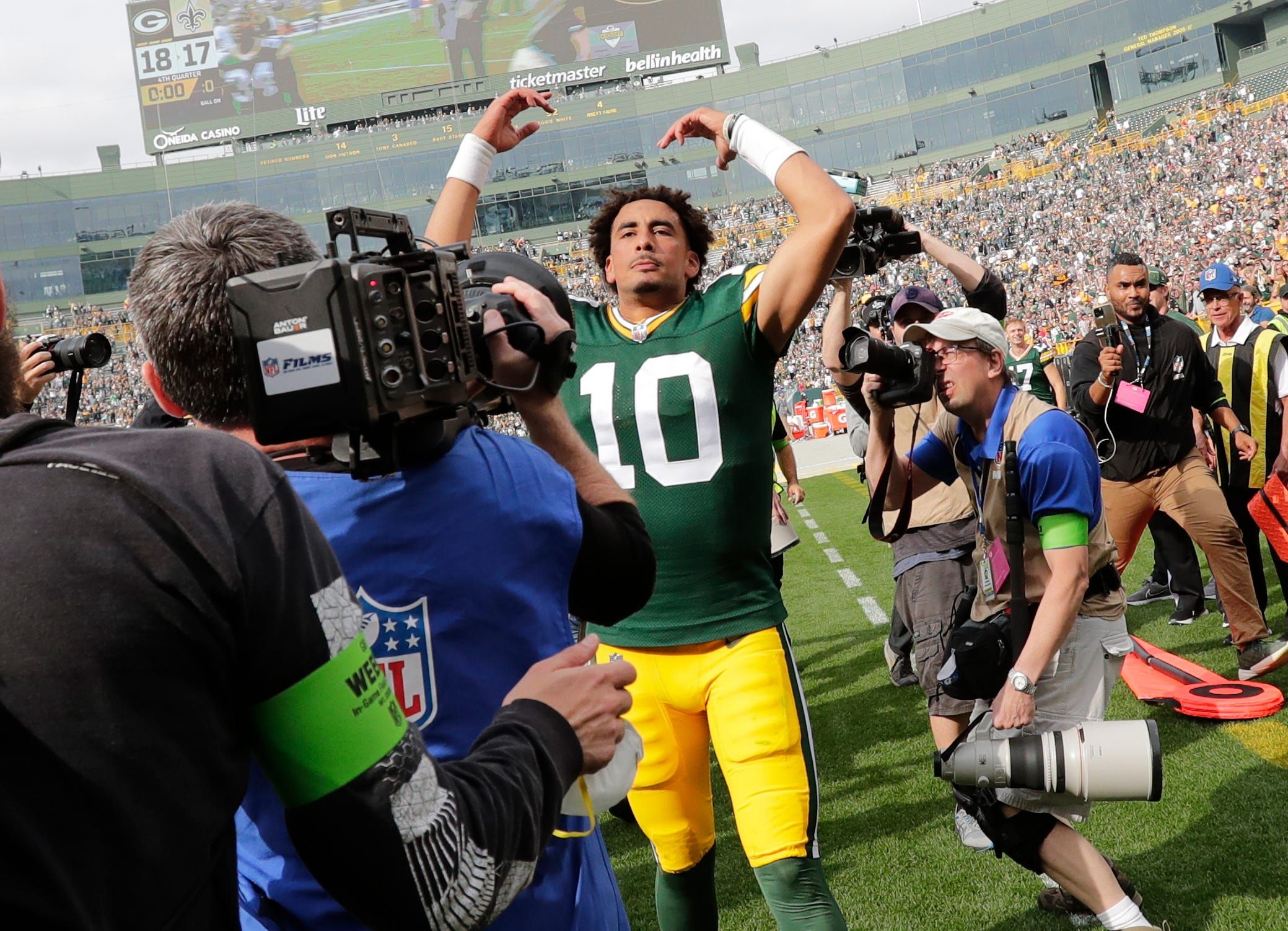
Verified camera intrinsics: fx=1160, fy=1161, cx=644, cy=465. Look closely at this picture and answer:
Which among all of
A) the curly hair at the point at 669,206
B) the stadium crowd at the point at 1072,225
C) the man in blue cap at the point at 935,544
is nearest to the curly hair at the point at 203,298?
the curly hair at the point at 669,206

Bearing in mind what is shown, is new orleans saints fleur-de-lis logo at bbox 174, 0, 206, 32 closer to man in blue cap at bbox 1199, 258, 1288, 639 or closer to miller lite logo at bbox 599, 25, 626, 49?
miller lite logo at bbox 599, 25, 626, 49

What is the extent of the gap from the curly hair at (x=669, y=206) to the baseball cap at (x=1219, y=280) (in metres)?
4.55

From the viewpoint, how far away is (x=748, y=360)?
3367 mm

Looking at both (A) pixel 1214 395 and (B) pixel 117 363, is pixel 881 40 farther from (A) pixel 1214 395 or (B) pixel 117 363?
(A) pixel 1214 395

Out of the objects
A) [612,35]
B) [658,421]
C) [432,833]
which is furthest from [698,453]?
[612,35]

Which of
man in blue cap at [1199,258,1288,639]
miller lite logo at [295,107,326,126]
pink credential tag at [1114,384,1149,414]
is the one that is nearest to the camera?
pink credential tag at [1114,384,1149,414]

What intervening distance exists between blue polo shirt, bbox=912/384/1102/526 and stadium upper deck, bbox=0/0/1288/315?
58459 mm

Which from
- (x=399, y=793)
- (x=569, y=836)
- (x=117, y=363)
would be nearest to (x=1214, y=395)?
(x=569, y=836)

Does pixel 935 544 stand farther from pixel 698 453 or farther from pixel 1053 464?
pixel 698 453

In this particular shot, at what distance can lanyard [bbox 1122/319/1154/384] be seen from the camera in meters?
6.76

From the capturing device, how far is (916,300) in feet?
17.0

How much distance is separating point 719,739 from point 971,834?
1747 millimetres

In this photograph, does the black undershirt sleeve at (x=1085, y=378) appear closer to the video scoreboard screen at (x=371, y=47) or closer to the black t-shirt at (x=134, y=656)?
the black t-shirt at (x=134, y=656)

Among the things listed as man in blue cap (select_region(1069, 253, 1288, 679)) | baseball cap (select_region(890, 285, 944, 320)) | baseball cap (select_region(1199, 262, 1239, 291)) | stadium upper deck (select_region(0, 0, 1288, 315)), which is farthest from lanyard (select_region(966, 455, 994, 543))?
stadium upper deck (select_region(0, 0, 1288, 315))
